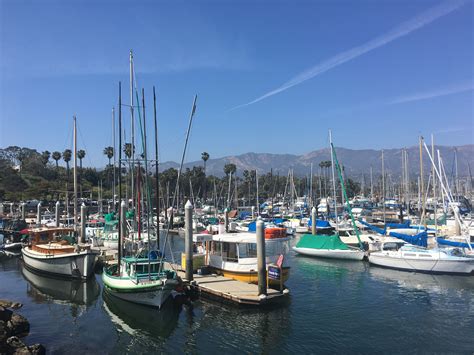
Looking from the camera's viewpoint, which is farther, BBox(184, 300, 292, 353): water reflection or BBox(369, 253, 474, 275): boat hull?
BBox(369, 253, 474, 275): boat hull

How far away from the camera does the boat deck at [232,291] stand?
24234 mm

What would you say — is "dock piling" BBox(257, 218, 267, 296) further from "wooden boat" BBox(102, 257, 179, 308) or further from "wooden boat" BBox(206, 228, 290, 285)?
"wooden boat" BBox(102, 257, 179, 308)

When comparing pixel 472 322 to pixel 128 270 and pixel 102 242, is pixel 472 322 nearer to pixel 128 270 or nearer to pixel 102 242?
pixel 128 270

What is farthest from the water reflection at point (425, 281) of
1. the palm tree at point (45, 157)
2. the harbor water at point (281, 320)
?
the palm tree at point (45, 157)

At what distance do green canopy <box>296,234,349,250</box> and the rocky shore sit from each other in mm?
30350

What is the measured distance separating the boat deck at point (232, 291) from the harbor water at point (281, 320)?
1.87ft

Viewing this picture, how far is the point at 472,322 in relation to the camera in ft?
74.8

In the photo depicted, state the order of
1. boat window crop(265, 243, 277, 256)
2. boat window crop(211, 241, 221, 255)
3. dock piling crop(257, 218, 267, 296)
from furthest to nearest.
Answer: boat window crop(211, 241, 221, 255) → boat window crop(265, 243, 277, 256) → dock piling crop(257, 218, 267, 296)

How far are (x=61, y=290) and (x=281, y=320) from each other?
62.7ft

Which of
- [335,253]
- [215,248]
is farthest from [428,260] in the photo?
[215,248]

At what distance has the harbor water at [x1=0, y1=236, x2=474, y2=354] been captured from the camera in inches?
783

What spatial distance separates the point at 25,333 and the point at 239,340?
38.6 feet

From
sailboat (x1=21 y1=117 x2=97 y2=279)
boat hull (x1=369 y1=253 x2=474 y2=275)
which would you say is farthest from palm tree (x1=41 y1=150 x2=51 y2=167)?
boat hull (x1=369 y1=253 x2=474 y2=275)

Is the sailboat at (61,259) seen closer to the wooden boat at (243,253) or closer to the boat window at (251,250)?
the wooden boat at (243,253)
